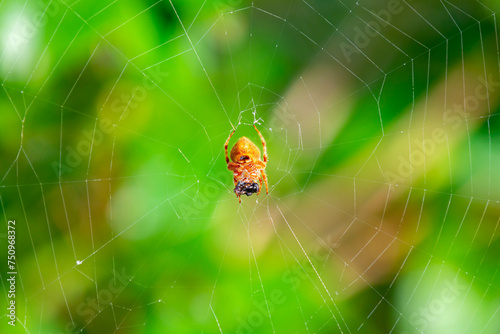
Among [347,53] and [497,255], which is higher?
[347,53]

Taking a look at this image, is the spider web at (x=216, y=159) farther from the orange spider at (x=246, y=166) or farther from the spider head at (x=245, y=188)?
the spider head at (x=245, y=188)

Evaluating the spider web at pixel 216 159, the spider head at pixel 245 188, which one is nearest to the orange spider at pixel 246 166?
the spider head at pixel 245 188

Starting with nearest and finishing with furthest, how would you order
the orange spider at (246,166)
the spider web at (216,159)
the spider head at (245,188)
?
the spider web at (216,159)
the orange spider at (246,166)
the spider head at (245,188)

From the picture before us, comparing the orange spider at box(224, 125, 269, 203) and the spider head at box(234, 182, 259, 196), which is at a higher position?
the orange spider at box(224, 125, 269, 203)

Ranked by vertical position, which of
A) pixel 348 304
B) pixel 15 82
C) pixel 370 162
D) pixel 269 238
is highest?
pixel 15 82

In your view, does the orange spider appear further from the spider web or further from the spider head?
the spider web

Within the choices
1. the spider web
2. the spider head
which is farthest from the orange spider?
the spider web

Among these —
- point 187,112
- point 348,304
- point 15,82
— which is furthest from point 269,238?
point 15,82

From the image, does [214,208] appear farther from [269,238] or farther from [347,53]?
[347,53]
